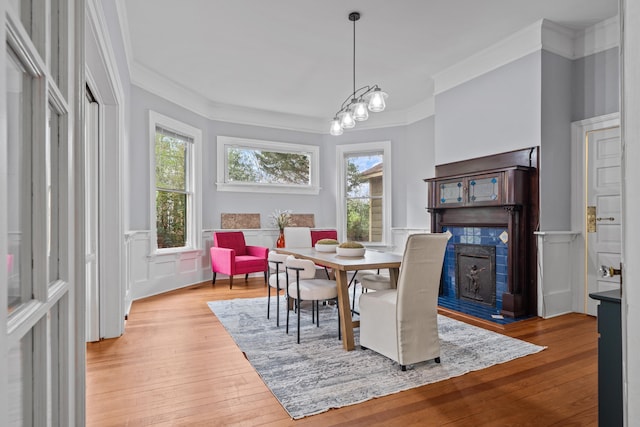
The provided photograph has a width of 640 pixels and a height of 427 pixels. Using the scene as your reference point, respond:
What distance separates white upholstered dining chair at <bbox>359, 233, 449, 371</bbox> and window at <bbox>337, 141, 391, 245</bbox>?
401 centimetres

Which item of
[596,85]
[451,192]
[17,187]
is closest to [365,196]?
[451,192]

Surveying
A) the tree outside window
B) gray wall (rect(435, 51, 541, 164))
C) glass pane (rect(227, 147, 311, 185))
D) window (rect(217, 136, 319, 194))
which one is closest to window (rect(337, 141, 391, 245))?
window (rect(217, 136, 319, 194))

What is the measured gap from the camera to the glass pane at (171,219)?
204 inches

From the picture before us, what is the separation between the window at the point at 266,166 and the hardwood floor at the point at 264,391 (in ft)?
11.6

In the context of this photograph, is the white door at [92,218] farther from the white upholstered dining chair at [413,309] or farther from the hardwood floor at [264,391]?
the white upholstered dining chair at [413,309]

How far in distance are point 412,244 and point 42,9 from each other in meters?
2.15

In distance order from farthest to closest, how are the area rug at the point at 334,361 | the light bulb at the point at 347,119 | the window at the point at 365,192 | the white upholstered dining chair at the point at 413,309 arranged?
the window at the point at 365,192
the light bulb at the point at 347,119
the white upholstered dining chair at the point at 413,309
the area rug at the point at 334,361

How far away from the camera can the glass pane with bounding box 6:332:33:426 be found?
0.70m

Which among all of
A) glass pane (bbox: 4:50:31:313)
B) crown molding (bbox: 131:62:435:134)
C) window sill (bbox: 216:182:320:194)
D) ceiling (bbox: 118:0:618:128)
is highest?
ceiling (bbox: 118:0:618:128)

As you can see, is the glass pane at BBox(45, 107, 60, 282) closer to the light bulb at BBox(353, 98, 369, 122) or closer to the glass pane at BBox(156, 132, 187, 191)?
the light bulb at BBox(353, 98, 369, 122)

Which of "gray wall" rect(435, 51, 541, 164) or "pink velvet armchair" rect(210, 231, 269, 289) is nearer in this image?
"gray wall" rect(435, 51, 541, 164)

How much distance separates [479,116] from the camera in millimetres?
4363

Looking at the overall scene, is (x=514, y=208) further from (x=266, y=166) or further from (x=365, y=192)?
(x=266, y=166)

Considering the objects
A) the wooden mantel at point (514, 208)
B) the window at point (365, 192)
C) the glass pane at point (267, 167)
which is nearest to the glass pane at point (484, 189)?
the wooden mantel at point (514, 208)
